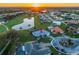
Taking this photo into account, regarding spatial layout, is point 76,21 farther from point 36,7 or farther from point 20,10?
point 20,10

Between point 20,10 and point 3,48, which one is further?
point 20,10

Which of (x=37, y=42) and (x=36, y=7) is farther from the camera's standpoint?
(x=36, y=7)

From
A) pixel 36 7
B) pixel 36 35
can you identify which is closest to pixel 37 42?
pixel 36 35

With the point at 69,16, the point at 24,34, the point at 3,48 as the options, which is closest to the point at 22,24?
the point at 24,34
